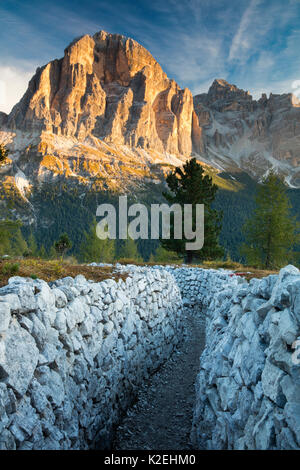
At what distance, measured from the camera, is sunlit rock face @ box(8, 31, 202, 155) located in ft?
557

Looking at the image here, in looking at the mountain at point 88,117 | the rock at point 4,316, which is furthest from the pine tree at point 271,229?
the mountain at point 88,117

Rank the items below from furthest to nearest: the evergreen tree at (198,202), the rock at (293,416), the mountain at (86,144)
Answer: the mountain at (86,144) → the evergreen tree at (198,202) → the rock at (293,416)

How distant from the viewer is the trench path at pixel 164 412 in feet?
17.1

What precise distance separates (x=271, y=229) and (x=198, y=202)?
6.61m

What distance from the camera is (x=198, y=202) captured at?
24.4 metres

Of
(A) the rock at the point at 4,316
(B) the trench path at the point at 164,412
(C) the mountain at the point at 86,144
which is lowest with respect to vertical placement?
(B) the trench path at the point at 164,412

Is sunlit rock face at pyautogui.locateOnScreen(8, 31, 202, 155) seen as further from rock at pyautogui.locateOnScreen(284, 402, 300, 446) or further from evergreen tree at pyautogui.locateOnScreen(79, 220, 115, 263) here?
rock at pyautogui.locateOnScreen(284, 402, 300, 446)

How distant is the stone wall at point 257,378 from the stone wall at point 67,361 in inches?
76.1

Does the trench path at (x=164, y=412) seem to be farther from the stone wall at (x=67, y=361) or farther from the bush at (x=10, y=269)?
the bush at (x=10, y=269)

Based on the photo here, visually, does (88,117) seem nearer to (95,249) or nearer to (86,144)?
(86,144)

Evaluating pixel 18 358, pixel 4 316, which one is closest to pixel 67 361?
pixel 18 358

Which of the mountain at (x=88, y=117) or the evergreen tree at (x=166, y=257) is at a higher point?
the mountain at (x=88, y=117)

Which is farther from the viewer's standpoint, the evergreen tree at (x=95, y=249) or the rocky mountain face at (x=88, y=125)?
the rocky mountain face at (x=88, y=125)

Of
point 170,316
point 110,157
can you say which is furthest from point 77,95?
point 170,316
